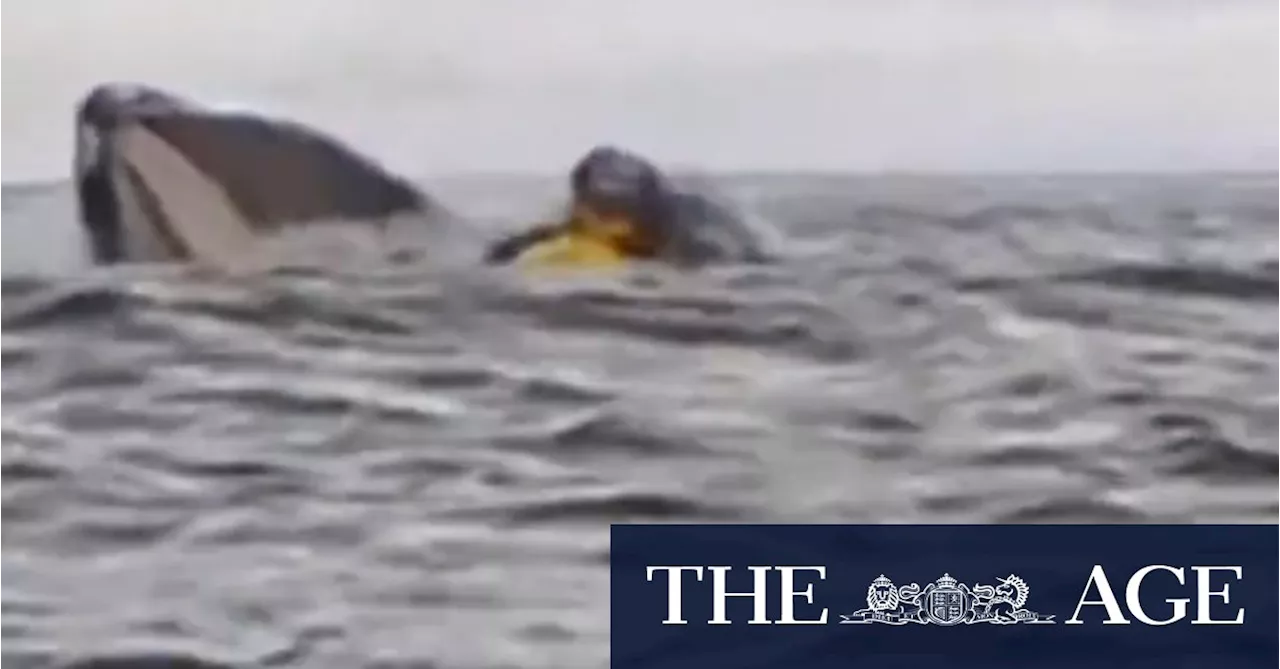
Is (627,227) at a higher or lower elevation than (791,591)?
higher

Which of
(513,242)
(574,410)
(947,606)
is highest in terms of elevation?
(513,242)

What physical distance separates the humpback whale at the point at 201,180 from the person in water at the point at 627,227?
92 mm

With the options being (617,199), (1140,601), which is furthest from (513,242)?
(1140,601)

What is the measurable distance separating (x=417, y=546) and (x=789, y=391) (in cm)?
27

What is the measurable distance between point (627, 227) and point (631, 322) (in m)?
0.07

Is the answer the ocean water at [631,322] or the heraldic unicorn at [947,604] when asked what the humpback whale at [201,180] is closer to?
the ocean water at [631,322]

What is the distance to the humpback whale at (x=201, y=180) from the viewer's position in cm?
97

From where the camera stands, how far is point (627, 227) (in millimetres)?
980

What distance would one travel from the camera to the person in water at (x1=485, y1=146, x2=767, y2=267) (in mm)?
976

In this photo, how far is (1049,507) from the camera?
925mm

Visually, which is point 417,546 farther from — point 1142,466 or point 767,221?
point 1142,466

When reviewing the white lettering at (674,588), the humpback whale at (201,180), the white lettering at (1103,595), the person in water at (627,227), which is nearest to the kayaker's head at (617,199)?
the person in water at (627,227)

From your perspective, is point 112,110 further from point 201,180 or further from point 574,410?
point 574,410

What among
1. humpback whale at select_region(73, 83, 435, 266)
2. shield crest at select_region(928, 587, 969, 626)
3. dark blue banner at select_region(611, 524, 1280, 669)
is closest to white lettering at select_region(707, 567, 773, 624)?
dark blue banner at select_region(611, 524, 1280, 669)
